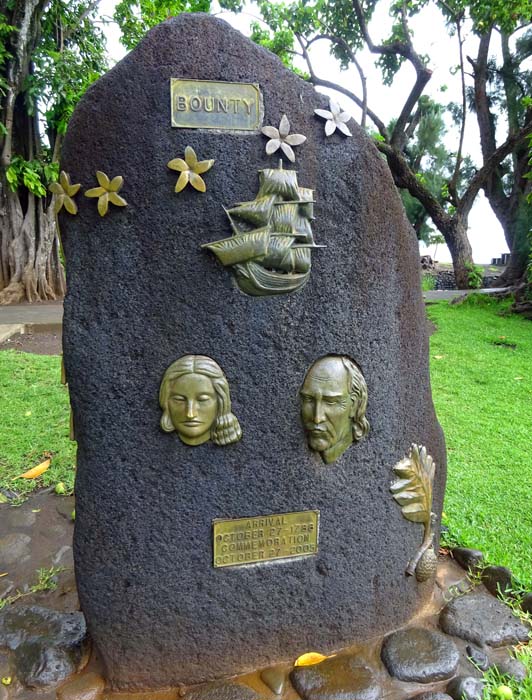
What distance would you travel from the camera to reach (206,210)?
5.14ft

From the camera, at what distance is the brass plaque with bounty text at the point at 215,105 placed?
1.50 m

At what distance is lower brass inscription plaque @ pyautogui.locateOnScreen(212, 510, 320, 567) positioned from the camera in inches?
69.8

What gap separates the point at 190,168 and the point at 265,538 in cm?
124

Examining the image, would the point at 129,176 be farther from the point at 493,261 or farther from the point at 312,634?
the point at 493,261

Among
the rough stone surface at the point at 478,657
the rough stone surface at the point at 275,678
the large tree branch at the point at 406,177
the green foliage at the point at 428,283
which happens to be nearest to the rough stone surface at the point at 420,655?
the rough stone surface at the point at 478,657

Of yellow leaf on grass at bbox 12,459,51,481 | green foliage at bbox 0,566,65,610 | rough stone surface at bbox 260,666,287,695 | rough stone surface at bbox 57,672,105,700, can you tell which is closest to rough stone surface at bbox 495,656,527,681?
rough stone surface at bbox 260,666,287,695

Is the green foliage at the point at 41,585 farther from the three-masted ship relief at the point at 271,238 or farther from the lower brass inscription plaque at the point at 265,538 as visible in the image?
the three-masted ship relief at the point at 271,238

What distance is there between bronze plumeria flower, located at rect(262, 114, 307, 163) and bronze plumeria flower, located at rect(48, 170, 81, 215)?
1.89 ft

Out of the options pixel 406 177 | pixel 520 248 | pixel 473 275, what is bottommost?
pixel 473 275

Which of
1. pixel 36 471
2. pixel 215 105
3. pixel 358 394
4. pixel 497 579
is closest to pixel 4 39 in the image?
pixel 36 471

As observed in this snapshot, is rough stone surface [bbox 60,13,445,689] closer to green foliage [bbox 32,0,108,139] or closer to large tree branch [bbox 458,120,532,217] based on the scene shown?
green foliage [bbox 32,0,108,139]

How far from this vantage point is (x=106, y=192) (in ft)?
4.92

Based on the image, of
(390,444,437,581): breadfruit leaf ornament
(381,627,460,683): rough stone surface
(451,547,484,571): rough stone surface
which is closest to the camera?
(381,627,460,683): rough stone surface

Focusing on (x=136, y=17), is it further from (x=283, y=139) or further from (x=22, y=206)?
(x=283, y=139)
